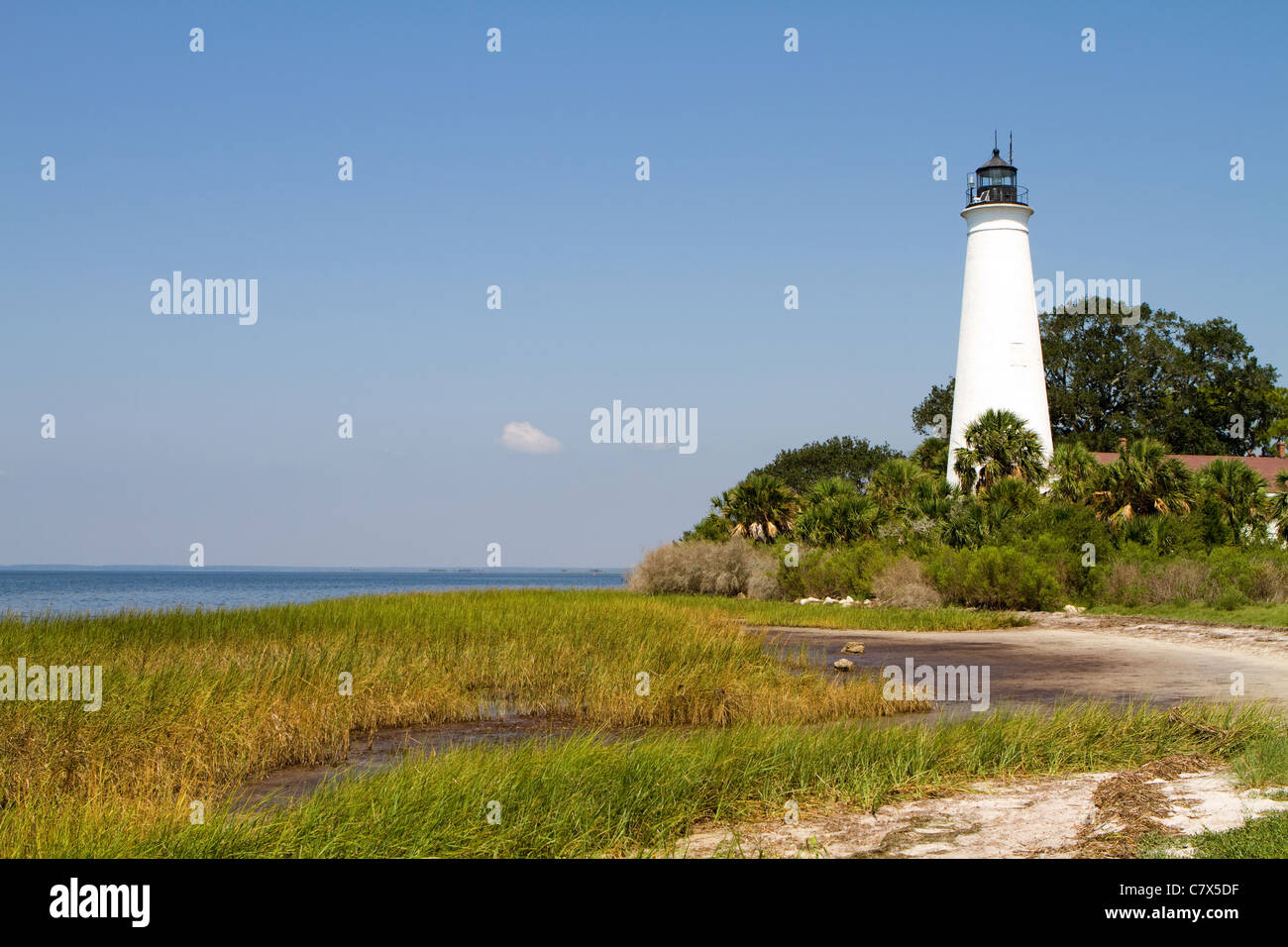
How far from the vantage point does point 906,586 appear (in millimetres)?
36031

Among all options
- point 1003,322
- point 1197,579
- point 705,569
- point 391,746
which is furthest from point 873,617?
point 391,746

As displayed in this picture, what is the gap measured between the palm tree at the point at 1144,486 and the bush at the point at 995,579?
4794mm

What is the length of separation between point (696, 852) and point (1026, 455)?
1434 inches

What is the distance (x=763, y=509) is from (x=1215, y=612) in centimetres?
2516

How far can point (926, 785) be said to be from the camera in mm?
9430

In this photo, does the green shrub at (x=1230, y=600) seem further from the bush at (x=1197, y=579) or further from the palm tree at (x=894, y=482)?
the palm tree at (x=894, y=482)

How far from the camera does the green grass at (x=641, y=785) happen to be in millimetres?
7039

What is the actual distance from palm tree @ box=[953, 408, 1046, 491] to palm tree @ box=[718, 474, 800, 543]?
1160 centimetres

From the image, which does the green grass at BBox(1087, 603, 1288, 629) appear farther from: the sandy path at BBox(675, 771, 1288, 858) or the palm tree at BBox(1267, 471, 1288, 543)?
the sandy path at BBox(675, 771, 1288, 858)

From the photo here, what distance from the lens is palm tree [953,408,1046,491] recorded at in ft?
133


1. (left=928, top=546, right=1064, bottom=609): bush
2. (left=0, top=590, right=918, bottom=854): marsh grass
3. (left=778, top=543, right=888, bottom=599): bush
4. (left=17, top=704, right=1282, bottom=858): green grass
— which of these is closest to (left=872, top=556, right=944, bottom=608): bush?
(left=928, top=546, right=1064, bottom=609): bush

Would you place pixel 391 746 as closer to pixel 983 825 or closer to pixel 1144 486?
pixel 983 825

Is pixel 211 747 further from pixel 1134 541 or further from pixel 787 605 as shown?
pixel 1134 541
